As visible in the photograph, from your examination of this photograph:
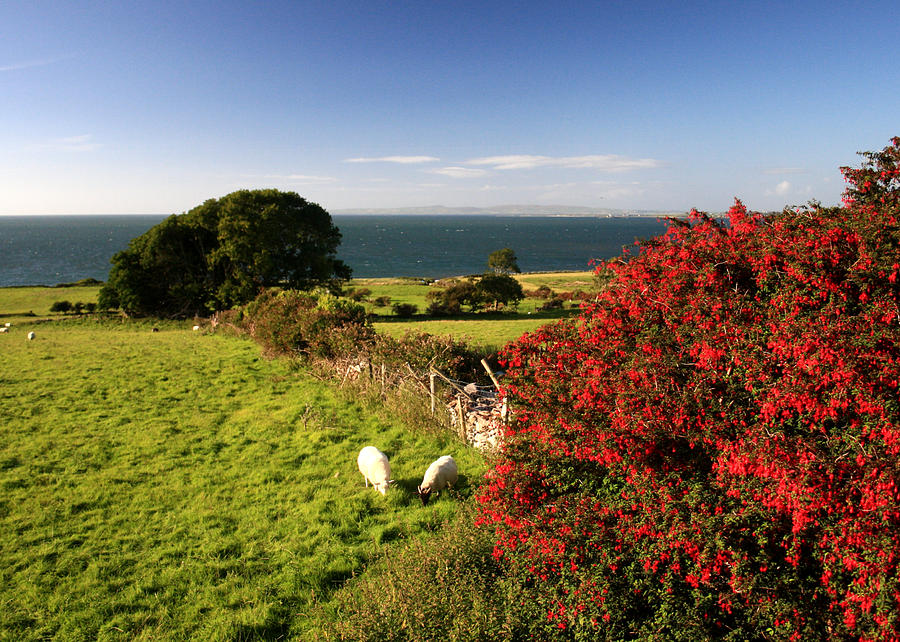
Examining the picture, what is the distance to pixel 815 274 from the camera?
4609mm

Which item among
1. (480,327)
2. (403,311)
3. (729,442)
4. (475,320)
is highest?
(729,442)

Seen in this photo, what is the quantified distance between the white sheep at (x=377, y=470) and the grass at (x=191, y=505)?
27cm

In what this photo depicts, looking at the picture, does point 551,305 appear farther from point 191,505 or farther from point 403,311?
point 191,505

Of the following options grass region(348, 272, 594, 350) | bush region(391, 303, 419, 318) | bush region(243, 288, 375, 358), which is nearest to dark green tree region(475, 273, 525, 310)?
grass region(348, 272, 594, 350)

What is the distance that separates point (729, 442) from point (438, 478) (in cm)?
672

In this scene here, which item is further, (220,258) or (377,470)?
(220,258)

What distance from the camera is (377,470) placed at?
10484 millimetres

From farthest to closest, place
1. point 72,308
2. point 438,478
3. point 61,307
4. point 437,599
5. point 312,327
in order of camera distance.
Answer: point 72,308 → point 61,307 → point 312,327 → point 438,478 → point 437,599

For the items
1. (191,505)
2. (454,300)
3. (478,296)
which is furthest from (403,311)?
(191,505)

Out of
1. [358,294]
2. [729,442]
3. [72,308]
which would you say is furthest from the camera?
[358,294]

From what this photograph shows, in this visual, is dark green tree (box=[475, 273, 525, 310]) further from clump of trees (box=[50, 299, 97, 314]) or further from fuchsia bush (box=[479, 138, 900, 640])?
fuchsia bush (box=[479, 138, 900, 640])

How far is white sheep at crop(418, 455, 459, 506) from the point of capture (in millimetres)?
10086

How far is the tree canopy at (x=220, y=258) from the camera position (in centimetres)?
3978

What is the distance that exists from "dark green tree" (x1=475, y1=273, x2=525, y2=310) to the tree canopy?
15.1 meters
